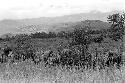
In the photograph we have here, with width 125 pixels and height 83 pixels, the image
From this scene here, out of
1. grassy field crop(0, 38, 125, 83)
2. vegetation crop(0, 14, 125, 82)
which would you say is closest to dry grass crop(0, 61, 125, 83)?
grassy field crop(0, 38, 125, 83)

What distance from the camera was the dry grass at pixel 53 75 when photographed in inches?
275

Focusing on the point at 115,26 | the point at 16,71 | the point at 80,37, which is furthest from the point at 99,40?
the point at 16,71

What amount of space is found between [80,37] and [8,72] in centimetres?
2918

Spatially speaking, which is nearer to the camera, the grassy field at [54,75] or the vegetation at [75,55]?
the grassy field at [54,75]

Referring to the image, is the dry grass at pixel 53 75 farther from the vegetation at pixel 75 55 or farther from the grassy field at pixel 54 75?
the vegetation at pixel 75 55

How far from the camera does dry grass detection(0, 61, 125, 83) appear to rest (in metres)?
6.97

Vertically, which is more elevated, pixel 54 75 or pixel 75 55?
pixel 54 75

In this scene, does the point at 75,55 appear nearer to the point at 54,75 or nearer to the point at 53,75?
the point at 53,75

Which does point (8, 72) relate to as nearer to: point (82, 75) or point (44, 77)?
point (44, 77)

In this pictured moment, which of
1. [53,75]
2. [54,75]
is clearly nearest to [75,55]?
[53,75]

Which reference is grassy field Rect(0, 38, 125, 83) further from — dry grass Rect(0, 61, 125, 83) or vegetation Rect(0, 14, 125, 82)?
vegetation Rect(0, 14, 125, 82)

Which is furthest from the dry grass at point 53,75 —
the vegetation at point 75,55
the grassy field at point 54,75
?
the vegetation at point 75,55

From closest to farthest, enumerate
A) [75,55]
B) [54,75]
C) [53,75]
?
[54,75], [53,75], [75,55]

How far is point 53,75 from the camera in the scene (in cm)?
839
